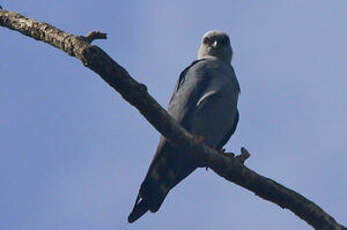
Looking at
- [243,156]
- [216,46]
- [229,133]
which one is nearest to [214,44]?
[216,46]

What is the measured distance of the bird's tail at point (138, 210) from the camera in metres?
7.69

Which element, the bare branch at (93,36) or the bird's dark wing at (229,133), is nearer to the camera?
the bare branch at (93,36)

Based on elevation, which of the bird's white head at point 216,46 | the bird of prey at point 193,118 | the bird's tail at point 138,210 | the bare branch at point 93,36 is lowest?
the bird's tail at point 138,210

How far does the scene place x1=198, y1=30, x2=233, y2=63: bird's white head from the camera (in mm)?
10969

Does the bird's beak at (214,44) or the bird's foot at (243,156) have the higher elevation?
the bird's beak at (214,44)

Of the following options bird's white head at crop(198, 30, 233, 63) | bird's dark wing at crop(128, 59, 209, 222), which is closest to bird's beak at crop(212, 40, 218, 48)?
bird's white head at crop(198, 30, 233, 63)

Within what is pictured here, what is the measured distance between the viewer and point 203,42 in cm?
1144

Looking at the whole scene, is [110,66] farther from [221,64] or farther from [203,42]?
[203,42]

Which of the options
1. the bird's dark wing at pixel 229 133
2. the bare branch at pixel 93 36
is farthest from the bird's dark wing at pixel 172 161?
the bare branch at pixel 93 36

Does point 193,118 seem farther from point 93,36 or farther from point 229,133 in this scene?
point 93,36

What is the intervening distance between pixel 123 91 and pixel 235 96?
3.41 meters

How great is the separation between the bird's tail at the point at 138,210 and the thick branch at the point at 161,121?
152 centimetres

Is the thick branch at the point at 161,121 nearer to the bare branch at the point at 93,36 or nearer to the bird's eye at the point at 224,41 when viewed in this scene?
the bare branch at the point at 93,36

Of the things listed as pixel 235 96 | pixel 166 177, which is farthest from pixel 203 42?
pixel 166 177
